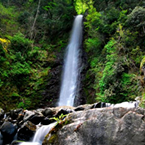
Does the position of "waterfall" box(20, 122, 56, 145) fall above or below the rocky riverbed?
below

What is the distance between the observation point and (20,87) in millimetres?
14344

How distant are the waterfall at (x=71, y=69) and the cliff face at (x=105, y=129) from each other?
1100cm

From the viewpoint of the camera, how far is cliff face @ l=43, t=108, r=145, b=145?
260 cm

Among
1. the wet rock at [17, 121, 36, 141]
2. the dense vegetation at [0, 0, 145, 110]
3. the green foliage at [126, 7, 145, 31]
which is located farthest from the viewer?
the green foliage at [126, 7, 145, 31]

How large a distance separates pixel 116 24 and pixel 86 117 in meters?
11.5

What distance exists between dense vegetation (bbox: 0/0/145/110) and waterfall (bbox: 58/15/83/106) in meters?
1.01

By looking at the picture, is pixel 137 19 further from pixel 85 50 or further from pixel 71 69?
pixel 71 69

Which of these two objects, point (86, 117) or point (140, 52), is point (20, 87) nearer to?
point (140, 52)

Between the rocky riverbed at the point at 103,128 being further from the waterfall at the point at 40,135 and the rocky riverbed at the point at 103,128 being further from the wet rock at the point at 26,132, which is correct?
the wet rock at the point at 26,132

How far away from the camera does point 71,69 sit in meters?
16.8

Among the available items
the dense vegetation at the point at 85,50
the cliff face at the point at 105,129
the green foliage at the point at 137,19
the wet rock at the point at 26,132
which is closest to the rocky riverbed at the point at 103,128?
the cliff face at the point at 105,129

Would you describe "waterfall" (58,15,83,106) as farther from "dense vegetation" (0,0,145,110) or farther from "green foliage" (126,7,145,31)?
"green foliage" (126,7,145,31)

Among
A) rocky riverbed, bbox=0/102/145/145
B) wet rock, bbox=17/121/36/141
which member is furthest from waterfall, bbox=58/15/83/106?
rocky riverbed, bbox=0/102/145/145

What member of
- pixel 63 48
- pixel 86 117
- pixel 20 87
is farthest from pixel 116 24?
pixel 86 117
